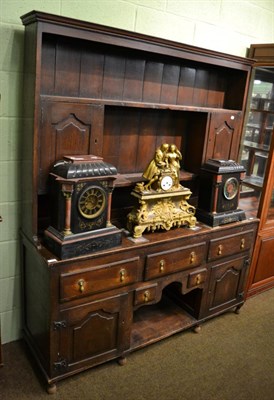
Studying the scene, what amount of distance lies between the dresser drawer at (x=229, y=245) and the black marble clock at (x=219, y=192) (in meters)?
0.12

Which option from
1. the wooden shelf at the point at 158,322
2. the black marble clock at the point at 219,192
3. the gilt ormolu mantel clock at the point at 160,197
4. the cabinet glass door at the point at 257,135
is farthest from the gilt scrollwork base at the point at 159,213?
the cabinet glass door at the point at 257,135

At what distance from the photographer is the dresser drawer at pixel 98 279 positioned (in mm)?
1894

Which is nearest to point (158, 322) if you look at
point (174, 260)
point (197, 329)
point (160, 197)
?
point (197, 329)

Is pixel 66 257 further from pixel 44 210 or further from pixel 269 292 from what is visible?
pixel 269 292

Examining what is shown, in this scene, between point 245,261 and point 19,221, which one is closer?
point 19,221

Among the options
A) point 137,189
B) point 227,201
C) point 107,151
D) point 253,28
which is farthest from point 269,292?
point 253,28

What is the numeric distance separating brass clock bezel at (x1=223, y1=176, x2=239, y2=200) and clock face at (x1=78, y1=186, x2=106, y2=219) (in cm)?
98

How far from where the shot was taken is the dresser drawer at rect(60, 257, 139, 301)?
1.89 metres

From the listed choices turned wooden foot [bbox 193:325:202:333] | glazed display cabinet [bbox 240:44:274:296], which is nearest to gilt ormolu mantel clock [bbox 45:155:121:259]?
turned wooden foot [bbox 193:325:202:333]

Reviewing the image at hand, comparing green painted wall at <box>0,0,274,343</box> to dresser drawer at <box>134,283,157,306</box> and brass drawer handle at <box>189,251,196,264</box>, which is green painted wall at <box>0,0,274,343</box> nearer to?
dresser drawer at <box>134,283,157,306</box>

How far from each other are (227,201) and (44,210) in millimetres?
1254

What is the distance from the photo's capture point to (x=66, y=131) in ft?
6.52

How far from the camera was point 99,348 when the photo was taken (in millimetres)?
2146

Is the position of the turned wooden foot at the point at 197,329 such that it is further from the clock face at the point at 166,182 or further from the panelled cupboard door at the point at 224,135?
the panelled cupboard door at the point at 224,135
